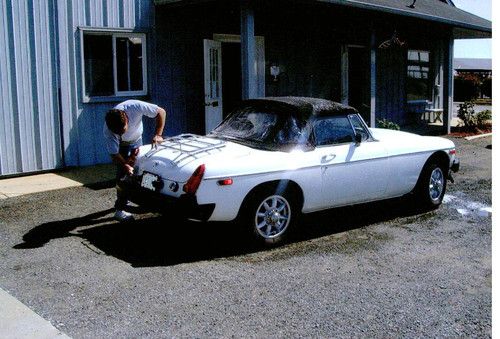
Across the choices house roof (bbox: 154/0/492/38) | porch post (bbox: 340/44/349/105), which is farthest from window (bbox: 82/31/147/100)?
porch post (bbox: 340/44/349/105)

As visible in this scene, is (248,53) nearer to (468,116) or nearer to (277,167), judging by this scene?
(277,167)

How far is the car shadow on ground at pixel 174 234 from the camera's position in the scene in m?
6.11

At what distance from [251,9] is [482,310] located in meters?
7.04

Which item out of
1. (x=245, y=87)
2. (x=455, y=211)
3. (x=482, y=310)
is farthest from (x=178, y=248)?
(x=245, y=87)

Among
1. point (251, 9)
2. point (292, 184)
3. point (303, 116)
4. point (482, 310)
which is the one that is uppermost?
point (251, 9)

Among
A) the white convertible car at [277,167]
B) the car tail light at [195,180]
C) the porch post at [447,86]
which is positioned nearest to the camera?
the car tail light at [195,180]

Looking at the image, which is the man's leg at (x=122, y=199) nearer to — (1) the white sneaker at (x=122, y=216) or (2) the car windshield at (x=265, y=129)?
(1) the white sneaker at (x=122, y=216)

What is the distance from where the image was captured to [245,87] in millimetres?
10336

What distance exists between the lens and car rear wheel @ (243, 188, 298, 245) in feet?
20.1

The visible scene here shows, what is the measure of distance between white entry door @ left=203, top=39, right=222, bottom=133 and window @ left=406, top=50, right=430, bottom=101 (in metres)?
8.19

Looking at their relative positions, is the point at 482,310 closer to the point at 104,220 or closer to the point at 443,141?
the point at 443,141

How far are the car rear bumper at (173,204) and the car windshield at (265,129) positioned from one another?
1132mm

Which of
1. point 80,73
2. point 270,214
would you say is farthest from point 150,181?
point 80,73

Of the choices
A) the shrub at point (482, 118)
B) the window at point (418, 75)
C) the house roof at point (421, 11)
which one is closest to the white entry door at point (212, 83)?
the house roof at point (421, 11)
